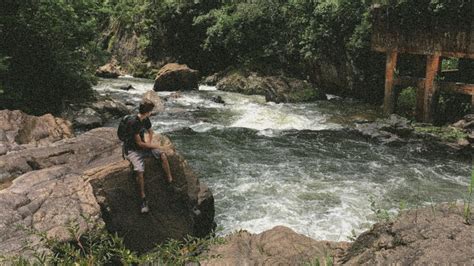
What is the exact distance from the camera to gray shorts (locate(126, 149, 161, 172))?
25.0 ft

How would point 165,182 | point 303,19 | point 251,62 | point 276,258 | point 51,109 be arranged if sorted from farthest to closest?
point 251,62, point 303,19, point 51,109, point 165,182, point 276,258

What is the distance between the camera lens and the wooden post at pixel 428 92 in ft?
55.8

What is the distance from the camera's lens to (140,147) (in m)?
7.65

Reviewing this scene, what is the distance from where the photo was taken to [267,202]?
34.8 feet

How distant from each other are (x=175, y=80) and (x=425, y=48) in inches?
507

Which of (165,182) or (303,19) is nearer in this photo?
(165,182)

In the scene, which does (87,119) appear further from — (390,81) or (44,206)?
(390,81)

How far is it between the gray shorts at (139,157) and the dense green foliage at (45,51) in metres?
8.89

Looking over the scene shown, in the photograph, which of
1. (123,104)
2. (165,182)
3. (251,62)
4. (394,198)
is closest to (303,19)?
(251,62)

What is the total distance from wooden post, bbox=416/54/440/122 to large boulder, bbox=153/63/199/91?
1213 centimetres

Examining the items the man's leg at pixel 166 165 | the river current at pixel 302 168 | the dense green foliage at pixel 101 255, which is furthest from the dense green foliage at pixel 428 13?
the dense green foliage at pixel 101 255

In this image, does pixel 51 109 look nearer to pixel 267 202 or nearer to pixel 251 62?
pixel 267 202

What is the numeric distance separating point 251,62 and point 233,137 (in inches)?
443

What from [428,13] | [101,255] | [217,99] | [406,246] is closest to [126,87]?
[217,99]
